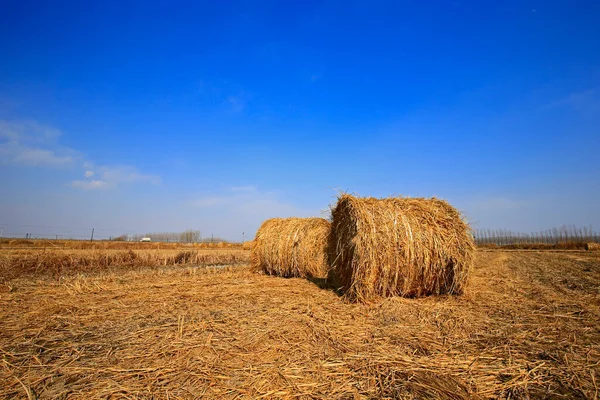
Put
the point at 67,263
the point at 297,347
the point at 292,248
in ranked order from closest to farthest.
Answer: the point at 297,347, the point at 292,248, the point at 67,263

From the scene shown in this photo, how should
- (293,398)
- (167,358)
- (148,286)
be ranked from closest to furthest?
(293,398), (167,358), (148,286)

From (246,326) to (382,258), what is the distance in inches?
115

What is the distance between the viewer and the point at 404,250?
19.5 feet

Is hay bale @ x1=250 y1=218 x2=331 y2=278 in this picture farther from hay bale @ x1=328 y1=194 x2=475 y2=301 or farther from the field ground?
the field ground

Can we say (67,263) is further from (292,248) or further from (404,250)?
(404,250)

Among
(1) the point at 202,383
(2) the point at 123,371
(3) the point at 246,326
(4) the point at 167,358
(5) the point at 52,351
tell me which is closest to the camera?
(1) the point at 202,383

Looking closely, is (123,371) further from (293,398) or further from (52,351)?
(293,398)

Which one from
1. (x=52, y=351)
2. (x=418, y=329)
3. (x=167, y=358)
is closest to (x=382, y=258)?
(x=418, y=329)

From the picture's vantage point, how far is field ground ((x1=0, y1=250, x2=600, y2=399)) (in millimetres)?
2582

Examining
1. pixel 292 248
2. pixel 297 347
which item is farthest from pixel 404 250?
pixel 292 248

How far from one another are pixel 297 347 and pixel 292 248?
650 centimetres

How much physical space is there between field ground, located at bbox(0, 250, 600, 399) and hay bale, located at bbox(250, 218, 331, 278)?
3758 millimetres

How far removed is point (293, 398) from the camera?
247cm

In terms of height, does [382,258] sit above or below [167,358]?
above
